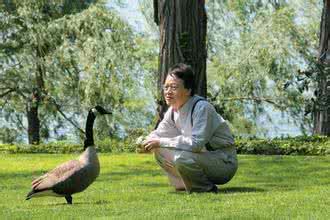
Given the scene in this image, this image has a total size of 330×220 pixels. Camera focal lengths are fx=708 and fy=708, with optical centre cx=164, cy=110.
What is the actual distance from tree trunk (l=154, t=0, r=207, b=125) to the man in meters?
5.36

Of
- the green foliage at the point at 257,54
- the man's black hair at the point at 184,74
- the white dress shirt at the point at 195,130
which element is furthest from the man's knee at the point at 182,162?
the green foliage at the point at 257,54

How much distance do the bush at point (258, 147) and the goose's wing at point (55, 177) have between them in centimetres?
760

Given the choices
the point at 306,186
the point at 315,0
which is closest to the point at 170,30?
the point at 306,186

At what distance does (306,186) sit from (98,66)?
13.4m

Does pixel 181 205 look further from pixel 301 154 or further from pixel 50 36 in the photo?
pixel 50 36

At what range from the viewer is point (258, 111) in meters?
23.6

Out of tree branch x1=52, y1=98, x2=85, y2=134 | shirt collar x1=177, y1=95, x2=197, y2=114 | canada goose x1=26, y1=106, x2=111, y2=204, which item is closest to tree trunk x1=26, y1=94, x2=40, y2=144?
tree branch x1=52, y1=98, x2=85, y2=134

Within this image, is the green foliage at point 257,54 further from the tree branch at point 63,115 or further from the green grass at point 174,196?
the green grass at point 174,196

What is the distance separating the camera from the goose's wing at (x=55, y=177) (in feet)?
21.6

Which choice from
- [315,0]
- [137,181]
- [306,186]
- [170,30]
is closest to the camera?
[306,186]

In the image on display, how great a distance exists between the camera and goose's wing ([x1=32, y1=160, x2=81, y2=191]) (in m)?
6.60

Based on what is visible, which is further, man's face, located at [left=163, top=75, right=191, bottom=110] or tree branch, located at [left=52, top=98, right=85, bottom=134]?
tree branch, located at [left=52, top=98, right=85, bottom=134]

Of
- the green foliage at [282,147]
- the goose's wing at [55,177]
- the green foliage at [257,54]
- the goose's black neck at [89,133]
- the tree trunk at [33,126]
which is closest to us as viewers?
the goose's wing at [55,177]

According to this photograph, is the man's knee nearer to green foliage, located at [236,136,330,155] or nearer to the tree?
green foliage, located at [236,136,330,155]
